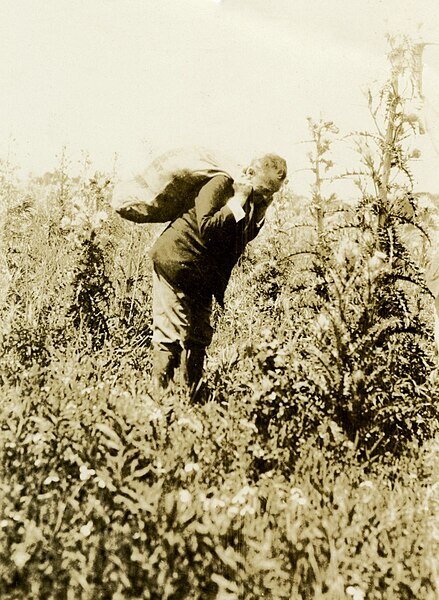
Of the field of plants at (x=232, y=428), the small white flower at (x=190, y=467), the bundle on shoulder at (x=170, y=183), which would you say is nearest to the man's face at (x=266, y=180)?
the bundle on shoulder at (x=170, y=183)

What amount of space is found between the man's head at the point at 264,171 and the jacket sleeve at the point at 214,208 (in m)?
0.16

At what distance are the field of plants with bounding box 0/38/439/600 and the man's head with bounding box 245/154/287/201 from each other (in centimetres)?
48

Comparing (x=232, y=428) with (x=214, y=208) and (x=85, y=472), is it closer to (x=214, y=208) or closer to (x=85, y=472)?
(x=85, y=472)

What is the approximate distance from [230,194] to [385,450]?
159 cm

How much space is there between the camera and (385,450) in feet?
9.06

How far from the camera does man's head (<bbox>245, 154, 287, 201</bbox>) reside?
3.05 metres

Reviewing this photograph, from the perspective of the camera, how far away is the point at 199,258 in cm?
305

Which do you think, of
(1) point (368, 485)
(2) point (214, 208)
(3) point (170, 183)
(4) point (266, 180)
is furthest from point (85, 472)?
(4) point (266, 180)

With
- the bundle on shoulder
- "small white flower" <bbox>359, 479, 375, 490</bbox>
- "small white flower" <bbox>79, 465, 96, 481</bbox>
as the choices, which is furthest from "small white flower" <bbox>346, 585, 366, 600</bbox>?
the bundle on shoulder

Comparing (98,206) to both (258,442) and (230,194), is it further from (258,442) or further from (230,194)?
(258,442)

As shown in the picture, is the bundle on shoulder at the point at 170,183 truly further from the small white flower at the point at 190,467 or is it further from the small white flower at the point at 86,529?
the small white flower at the point at 86,529

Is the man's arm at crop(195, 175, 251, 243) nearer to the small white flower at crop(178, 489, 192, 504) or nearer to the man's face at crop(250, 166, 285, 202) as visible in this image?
the man's face at crop(250, 166, 285, 202)

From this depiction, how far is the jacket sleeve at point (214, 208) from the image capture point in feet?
9.62

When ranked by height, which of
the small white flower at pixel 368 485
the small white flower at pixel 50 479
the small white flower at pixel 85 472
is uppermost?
the small white flower at pixel 368 485
